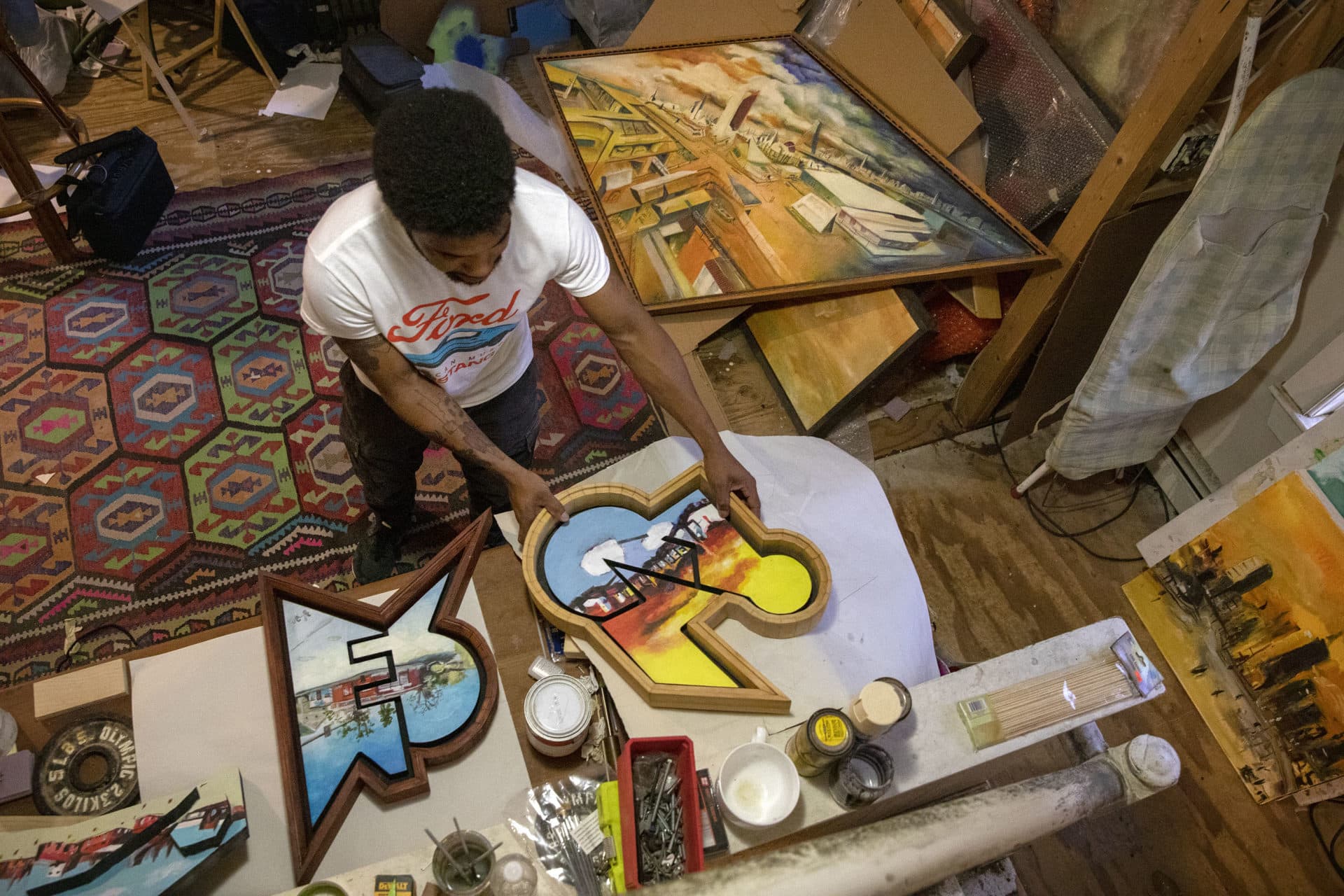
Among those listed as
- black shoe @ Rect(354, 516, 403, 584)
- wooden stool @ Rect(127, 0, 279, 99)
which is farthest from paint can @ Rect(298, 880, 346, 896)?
wooden stool @ Rect(127, 0, 279, 99)

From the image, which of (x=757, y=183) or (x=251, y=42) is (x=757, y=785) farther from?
(x=251, y=42)

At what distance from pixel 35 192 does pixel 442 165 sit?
2.82 metres

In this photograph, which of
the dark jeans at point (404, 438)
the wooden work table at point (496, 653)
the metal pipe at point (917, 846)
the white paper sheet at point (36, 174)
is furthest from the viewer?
the white paper sheet at point (36, 174)

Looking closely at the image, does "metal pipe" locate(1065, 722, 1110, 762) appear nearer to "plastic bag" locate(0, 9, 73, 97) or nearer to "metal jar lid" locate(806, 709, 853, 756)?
"metal jar lid" locate(806, 709, 853, 756)

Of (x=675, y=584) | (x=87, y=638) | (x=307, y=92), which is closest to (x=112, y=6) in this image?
(x=307, y=92)

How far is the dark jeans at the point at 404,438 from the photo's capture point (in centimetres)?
209

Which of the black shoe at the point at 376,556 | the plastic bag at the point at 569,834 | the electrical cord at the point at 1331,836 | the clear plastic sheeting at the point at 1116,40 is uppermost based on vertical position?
the clear plastic sheeting at the point at 1116,40

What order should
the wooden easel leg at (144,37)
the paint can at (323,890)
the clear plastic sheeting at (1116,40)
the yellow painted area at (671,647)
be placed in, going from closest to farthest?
1. the paint can at (323,890)
2. the yellow painted area at (671,647)
3. the clear plastic sheeting at (1116,40)
4. the wooden easel leg at (144,37)

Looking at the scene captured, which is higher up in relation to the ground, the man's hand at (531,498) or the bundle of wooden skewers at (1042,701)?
the man's hand at (531,498)

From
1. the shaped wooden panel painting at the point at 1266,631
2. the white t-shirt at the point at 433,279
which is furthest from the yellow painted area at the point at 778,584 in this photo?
the shaped wooden panel painting at the point at 1266,631

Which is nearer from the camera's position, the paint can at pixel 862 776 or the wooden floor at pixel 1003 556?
the paint can at pixel 862 776

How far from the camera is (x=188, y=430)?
2994 millimetres

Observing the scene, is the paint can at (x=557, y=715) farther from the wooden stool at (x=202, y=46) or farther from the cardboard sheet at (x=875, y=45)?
the wooden stool at (x=202, y=46)

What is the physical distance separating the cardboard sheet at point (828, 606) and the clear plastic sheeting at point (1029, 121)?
1.24 metres
